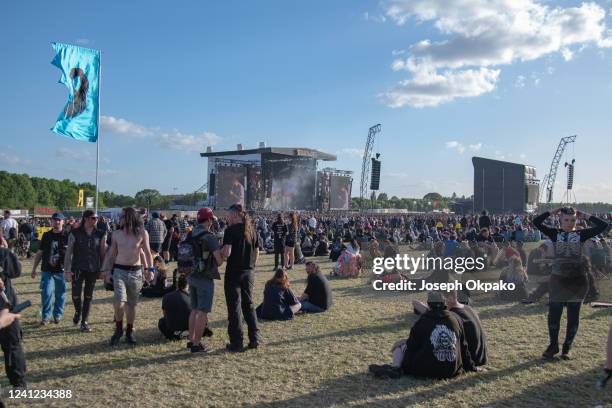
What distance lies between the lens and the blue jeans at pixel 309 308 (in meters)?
7.49

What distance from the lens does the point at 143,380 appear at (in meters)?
4.41

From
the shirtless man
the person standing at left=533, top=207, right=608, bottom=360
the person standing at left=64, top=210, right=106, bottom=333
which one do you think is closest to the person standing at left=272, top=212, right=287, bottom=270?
the person standing at left=64, top=210, right=106, bottom=333

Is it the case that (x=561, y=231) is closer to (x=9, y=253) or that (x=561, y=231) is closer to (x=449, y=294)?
(x=449, y=294)

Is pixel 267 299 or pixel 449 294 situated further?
pixel 267 299

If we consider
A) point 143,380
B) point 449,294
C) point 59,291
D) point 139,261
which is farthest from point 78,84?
point 449,294

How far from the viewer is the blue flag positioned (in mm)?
10266

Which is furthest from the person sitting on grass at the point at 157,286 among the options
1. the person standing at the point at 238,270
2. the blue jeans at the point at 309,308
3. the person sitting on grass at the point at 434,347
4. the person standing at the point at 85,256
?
the person sitting on grass at the point at 434,347

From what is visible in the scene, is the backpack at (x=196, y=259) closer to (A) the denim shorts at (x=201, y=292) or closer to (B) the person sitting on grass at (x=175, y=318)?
(A) the denim shorts at (x=201, y=292)

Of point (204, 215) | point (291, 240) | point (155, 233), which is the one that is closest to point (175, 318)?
point (204, 215)

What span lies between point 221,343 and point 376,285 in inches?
208

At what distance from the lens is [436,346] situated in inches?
170

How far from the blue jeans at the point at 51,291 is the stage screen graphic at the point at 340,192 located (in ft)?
144

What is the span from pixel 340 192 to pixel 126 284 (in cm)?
4608

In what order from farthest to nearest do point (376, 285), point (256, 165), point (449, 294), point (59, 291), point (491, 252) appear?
1. point (256, 165)
2. point (491, 252)
3. point (376, 285)
4. point (59, 291)
5. point (449, 294)
